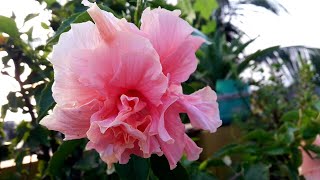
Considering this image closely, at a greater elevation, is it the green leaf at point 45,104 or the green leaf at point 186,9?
the green leaf at point 45,104

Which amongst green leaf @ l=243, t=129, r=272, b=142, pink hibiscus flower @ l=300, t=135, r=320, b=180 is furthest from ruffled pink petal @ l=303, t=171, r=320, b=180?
green leaf @ l=243, t=129, r=272, b=142

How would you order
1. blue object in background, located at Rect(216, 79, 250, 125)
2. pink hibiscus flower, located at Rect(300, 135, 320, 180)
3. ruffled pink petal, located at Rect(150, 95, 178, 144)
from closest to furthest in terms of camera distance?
1. ruffled pink petal, located at Rect(150, 95, 178, 144)
2. pink hibiscus flower, located at Rect(300, 135, 320, 180)
3. blue object in background, located at Rect(216, 79, 250, 125)

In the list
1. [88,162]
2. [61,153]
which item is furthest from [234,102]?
[61,153]

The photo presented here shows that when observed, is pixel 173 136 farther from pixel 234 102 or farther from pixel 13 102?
pixel 234 102

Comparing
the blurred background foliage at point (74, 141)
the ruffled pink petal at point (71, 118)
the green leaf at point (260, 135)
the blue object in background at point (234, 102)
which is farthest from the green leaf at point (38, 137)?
the blue object in background at point (234, 102)

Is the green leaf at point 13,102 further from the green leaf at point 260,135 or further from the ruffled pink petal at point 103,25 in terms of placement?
the green leaf at point 260,135

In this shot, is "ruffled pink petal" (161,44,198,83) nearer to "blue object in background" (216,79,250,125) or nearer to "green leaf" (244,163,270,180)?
"green leaf" (244,163,270,180)
